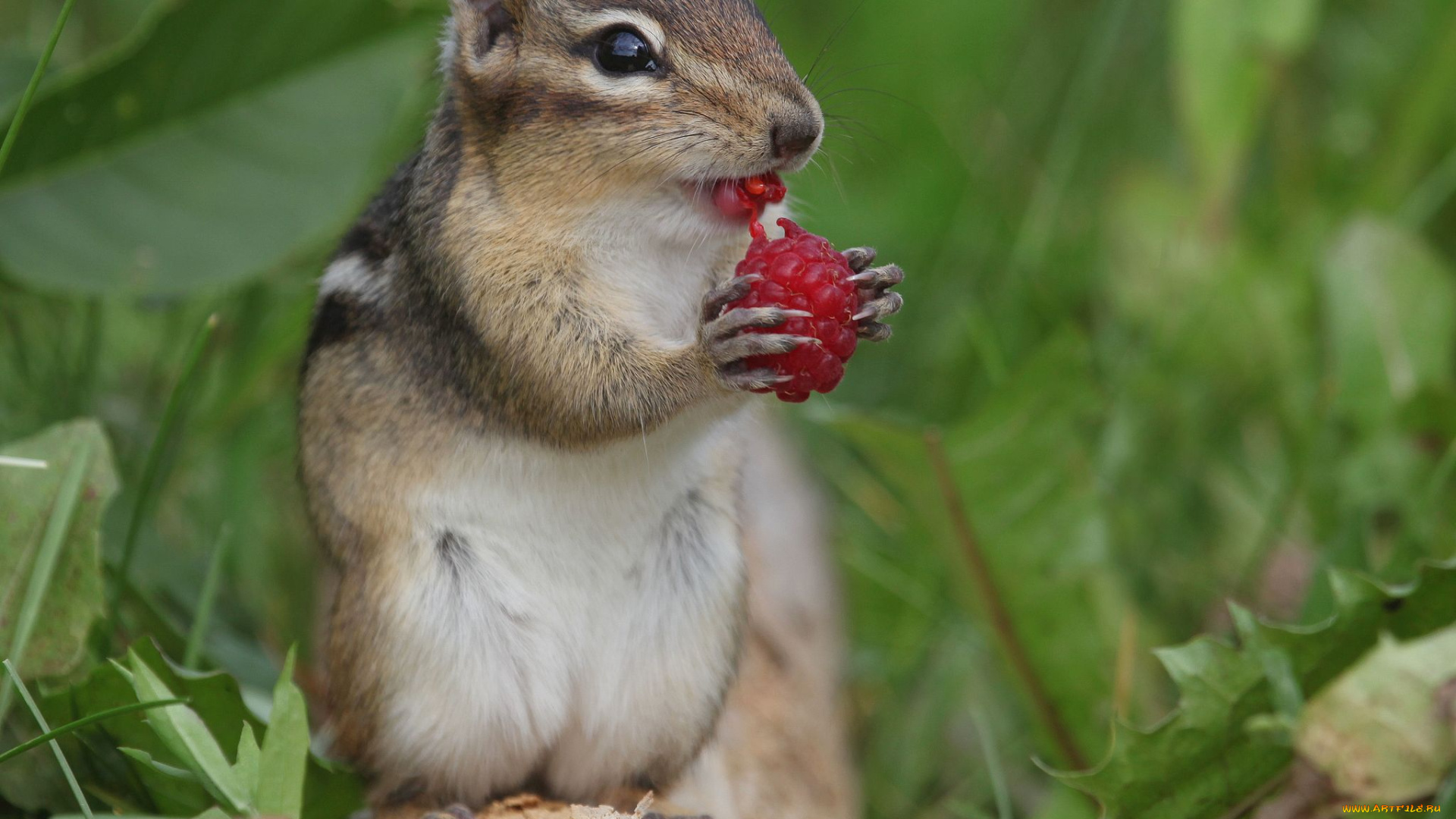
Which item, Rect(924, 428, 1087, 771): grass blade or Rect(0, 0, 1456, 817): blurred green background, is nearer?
Rect(924, 428, 1087, 771): grass blade

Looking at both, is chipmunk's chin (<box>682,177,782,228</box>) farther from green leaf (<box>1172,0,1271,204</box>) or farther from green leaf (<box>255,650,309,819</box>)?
green leaf (<box>1172,0,1271,204</box>)

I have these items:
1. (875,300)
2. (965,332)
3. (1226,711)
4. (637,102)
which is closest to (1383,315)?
(965,332)

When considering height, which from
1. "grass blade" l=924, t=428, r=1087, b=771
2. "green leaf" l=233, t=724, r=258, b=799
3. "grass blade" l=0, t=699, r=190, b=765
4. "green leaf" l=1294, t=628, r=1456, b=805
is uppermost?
"green leaf" l=1294, t=628, r=1456, b=805

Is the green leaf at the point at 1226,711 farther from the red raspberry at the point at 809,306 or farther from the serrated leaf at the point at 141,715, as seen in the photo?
the serrated leaf at the point at 141,715

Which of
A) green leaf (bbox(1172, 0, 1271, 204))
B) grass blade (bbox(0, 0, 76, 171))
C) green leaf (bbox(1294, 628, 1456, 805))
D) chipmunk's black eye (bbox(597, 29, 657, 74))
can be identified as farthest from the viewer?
green leaf (bbox(1172, 0, 1271, 204))

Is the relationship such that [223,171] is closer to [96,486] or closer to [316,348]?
[316,348]

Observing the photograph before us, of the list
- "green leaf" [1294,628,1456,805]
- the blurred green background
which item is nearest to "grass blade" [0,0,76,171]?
the blurred green background

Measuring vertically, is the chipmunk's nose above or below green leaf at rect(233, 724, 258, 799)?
above
